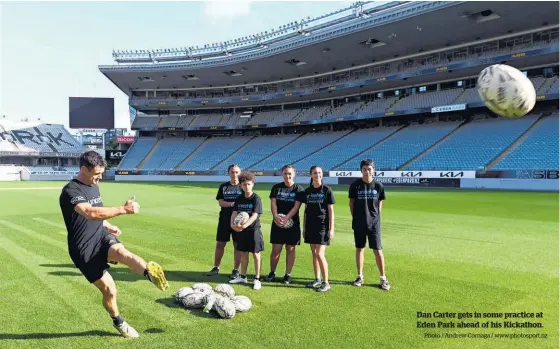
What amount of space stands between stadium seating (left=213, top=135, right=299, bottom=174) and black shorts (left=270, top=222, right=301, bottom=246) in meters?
42.7

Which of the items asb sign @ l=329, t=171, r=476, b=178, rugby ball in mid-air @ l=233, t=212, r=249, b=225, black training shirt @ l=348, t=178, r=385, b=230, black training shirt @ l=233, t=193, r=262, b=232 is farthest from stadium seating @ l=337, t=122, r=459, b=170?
rugby ball in mid-air @ l=233, t=212, r=249, b=225

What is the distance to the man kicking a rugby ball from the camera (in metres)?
4.13

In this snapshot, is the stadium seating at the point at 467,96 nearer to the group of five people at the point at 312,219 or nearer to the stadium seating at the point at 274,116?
the stadium seating at the point at 274,116

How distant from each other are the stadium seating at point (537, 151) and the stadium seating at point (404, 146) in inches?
305

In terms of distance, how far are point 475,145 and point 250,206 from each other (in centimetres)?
3352

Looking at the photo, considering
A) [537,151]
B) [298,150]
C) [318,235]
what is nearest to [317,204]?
[318,235]

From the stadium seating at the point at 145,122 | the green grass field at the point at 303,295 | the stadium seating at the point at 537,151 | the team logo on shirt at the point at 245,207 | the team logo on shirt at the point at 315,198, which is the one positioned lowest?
the green grass field at the point at 303,295

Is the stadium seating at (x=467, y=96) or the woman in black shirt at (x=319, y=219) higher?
the stadium seating at (x=467, y=96)

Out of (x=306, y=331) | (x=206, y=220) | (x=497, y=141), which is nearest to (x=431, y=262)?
(x=306, y=331)

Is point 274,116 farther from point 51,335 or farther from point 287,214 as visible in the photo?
point 51,335

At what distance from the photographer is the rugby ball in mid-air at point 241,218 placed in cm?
591

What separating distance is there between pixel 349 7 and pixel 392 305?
35.5 metres

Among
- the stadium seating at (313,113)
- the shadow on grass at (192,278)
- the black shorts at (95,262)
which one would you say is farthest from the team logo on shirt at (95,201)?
the stadium seating at (313,113)

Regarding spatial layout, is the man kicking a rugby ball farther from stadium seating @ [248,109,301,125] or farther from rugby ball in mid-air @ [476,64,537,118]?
stadium seating @ [248,109,301,125]
